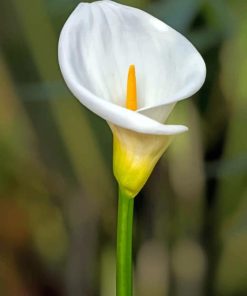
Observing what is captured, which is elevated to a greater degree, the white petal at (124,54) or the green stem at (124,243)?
the white petal at (124,54)

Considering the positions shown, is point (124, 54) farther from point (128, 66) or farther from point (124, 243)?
point (124, 243)

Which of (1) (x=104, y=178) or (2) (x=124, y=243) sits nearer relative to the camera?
(2) (x=124, y=243)

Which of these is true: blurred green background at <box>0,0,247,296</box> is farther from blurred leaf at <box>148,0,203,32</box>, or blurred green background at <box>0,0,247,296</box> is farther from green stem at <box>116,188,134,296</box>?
green stem at <box>116,188,134,296</box>

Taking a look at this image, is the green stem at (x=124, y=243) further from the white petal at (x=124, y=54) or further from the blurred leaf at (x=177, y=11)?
the blurred leaf at (x=177, y=11)

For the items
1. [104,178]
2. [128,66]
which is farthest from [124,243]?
[104,178]

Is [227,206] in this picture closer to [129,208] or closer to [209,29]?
[209,29]

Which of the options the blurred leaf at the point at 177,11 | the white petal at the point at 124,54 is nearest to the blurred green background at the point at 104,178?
the blurred leaf at the point at 177,11
